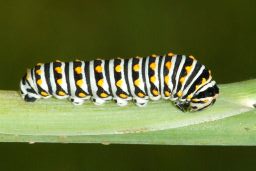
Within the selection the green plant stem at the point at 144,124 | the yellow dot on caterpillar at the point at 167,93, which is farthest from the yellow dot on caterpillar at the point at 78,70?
the yellow dot on caterpillar at the point at 167,93

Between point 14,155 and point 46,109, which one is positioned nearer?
point 46,109

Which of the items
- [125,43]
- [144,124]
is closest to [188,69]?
[144,124]

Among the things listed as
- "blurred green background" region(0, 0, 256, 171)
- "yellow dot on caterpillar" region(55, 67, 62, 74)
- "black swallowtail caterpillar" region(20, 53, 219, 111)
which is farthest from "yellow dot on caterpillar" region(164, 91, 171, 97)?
"blurred green background" region(0, 0, 256, 171)

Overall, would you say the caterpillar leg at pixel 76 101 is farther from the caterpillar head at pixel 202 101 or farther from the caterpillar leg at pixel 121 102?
the caterpillar head at pixel 202 101

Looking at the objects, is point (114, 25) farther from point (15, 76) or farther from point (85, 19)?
point (15, 76)

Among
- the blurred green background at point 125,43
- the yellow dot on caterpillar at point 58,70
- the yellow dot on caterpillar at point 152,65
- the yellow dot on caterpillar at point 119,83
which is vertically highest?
the yellow dot on caterpillar at point 152,65

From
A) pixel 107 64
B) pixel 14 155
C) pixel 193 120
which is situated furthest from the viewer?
pixel 14 155

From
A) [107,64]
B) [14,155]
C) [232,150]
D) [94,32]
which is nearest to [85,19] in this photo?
[94,32]

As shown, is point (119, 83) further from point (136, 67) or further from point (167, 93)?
point (167, 93)
